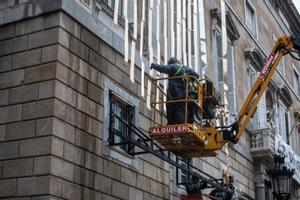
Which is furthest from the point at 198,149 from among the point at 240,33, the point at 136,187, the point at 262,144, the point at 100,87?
the point at 240,33

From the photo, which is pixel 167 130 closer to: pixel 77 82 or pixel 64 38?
pixel 77 82

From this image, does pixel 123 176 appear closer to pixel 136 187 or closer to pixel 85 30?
pixel 136 187

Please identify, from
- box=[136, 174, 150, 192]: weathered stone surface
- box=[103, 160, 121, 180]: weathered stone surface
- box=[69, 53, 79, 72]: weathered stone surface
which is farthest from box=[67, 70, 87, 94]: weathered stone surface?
box=[136, 174, 150, 192]: weathered stone surface

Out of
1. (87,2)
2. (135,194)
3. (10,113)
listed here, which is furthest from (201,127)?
Answer: (10,113)

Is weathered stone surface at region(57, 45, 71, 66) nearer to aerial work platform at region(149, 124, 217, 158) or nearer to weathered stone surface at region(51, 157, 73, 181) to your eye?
weathered stone surface at region(51, 157, 73, 181)

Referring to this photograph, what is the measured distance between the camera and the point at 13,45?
14719mm

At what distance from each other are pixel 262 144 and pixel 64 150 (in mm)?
15796

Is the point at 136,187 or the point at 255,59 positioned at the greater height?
the point at 255,59

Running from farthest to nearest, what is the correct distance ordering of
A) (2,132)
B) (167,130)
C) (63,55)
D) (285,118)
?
(285,118) < (167,130) < (63,55) < (2,132)

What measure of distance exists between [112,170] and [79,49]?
3.23 m

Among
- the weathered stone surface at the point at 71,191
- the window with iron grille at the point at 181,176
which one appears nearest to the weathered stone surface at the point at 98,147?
the weathered stone surface at the point at 71,191

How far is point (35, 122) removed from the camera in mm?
13680

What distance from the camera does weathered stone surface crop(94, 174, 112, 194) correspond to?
14750 mm

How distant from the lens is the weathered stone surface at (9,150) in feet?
44.9
